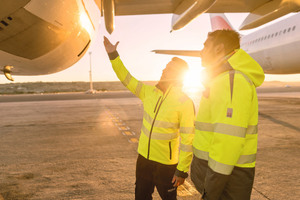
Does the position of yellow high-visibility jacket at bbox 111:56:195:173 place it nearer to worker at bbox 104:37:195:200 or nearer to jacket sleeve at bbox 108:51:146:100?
worker at bbox 104:37:195:200

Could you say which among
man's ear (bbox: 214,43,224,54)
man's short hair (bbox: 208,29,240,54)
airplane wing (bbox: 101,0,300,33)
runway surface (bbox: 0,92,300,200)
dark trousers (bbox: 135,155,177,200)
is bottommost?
runway surface (bbox: 0,92,300,200)

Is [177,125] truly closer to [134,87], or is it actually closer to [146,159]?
[146,159]

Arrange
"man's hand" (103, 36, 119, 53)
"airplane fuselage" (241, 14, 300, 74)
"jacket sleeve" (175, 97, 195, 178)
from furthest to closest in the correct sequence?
"airplane fuselage" (241, 14, 300, 74), "man's hand" (103, 36, 119, 53), "jacket sleeve" (175, 97, 195, 178)

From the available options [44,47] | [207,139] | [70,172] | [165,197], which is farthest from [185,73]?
[70,172]

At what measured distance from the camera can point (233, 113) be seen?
1450 mm

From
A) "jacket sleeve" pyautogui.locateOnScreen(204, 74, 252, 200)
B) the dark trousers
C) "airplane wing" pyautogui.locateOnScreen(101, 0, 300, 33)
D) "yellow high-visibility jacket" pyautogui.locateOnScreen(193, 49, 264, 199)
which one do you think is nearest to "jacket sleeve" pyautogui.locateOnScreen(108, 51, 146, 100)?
the dark trousers

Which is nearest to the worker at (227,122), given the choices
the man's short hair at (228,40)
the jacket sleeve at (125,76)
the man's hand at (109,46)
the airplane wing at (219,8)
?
the man's short hair at (228,40)

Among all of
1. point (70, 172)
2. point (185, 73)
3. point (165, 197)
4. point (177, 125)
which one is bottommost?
point (70, 172)

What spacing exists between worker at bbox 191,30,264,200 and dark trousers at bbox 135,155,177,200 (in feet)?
1.93

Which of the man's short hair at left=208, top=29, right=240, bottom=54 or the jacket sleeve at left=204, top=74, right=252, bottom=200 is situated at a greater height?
the man's short hair at left=208, top=29, right=240, bottom=54

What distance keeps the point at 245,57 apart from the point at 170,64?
3.08ft

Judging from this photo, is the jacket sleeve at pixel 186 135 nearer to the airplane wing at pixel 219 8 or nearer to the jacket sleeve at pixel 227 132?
the jacket sleeve at pixel 227 132

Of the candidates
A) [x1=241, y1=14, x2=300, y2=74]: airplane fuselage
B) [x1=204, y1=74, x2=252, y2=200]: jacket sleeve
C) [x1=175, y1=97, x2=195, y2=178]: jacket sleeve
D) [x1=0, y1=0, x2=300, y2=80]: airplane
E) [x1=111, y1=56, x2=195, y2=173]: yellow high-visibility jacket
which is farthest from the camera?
[x1=241, y1=14, x2=300, y2=74]: airplane fuselage

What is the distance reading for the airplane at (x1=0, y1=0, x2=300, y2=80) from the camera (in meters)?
2.79
